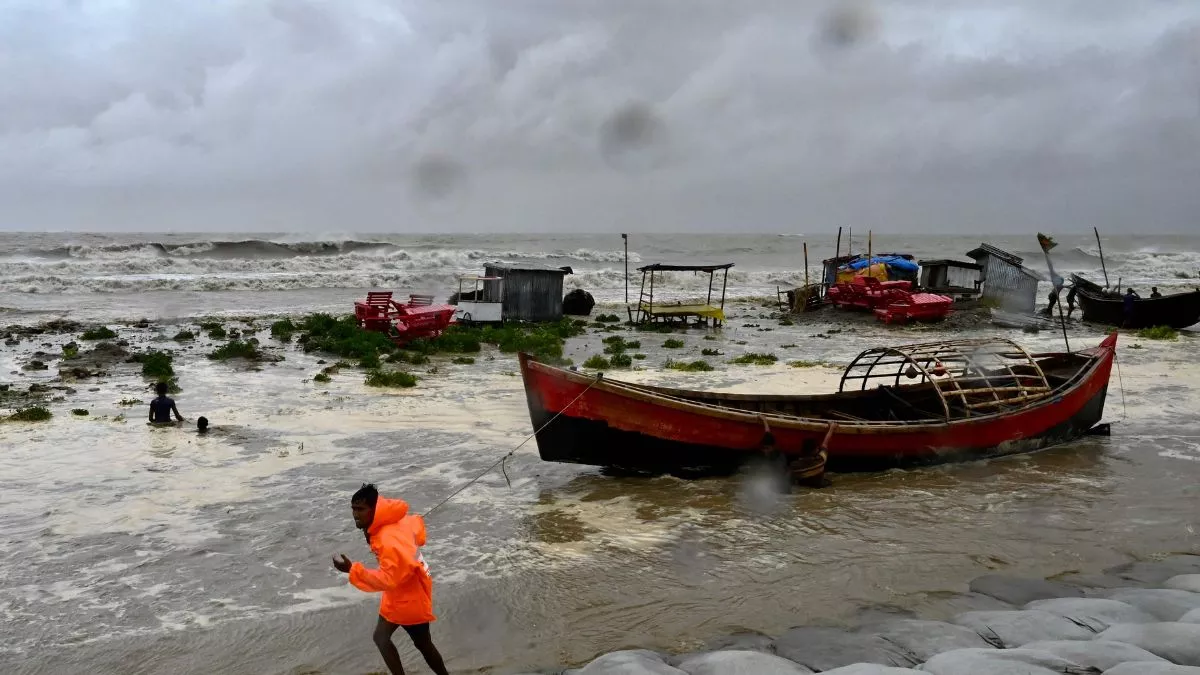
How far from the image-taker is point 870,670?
493 cm

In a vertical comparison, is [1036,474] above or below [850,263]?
below

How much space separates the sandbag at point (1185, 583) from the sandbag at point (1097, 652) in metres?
1.84

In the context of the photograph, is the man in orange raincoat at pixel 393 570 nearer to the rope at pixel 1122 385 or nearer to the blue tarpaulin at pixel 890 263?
the rope at pixel 1122 385

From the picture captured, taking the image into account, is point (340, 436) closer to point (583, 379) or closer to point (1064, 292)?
point (583, 379)

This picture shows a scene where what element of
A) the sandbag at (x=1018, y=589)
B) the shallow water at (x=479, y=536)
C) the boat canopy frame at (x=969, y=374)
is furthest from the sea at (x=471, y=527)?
the boat canopy frame at (x=969, y=374)

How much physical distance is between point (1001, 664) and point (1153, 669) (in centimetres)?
79

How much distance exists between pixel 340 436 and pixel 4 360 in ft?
41.4

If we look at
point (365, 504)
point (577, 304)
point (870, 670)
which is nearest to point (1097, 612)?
point (870, 670)

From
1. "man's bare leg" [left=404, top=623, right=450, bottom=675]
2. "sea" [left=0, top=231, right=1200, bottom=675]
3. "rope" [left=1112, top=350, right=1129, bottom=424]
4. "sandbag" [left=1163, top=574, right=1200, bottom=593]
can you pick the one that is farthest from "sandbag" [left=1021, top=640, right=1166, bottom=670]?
"rope" [left=1112, top=350, right=1129, bottom=424]

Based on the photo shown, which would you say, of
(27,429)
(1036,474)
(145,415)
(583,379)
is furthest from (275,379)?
(1036,474)

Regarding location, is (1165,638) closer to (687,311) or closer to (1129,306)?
(687,311)

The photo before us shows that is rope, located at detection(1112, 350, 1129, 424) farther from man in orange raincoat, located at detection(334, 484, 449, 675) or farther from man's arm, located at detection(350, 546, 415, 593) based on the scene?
man's arm, located at detection(350, 546, 415, 593)

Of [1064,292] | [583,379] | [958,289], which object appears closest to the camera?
A: [583,379]

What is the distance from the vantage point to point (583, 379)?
9.46 meters
